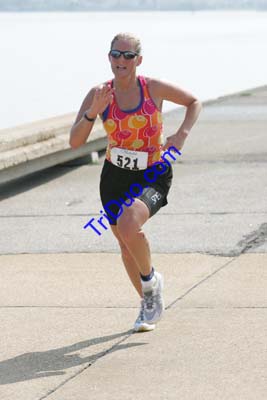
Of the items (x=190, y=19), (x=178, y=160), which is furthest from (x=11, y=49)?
(x=178, y=160)

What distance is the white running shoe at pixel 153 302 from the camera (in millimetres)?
7117

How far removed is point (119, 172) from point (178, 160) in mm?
6940

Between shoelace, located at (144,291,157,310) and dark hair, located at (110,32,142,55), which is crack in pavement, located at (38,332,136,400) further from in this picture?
dark hair, located at (110,32,142,55)

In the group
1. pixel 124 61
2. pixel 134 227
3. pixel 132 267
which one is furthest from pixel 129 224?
pixel 124 61

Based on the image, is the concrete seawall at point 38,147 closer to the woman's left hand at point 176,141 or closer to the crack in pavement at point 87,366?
the woman's left hand at point 176,141

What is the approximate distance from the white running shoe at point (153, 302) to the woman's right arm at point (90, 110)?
0.92m

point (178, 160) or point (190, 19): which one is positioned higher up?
point (178, 160)

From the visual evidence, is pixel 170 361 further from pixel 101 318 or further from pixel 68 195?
pixel 68 195

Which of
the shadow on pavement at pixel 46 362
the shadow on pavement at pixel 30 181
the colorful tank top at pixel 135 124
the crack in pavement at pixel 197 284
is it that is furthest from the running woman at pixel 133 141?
the shadow on pavement at pixel 30 181

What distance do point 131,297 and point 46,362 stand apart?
1.41 m

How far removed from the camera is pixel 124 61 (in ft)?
22.4

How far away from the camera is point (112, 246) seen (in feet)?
31.4

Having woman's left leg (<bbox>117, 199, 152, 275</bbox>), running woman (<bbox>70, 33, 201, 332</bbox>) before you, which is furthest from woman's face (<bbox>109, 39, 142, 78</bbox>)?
woman's left leg (<bbox>117, 199, 152, 275</bbox>)

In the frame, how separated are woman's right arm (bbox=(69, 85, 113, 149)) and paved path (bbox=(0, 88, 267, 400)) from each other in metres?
1.12
